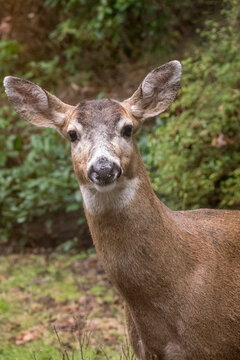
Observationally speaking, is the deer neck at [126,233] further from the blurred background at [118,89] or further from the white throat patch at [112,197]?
the blurred background at [118,89]

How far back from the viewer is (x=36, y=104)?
13.4 ft

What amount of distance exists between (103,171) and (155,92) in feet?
2.98

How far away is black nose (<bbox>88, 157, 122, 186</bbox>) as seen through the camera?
10.8 feet

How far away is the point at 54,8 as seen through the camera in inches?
408

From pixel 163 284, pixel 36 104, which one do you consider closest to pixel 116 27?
pixel 36 104

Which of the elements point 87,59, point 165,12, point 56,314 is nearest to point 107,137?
point 56,314

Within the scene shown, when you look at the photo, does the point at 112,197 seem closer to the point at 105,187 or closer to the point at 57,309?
the point at 105,187

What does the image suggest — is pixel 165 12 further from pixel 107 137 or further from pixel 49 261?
pixel 107 137

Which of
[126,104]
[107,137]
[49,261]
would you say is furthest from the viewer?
[49,261]

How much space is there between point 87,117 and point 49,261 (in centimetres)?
455

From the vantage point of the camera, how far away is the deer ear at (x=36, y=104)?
→ 405cm

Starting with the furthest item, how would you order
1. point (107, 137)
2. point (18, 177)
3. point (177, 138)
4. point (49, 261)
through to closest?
point (18, 177) < point (49, 261) < point (177, 138) < point (107, 137)

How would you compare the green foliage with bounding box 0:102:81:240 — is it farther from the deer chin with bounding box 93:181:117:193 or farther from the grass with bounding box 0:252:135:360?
the deer chin with bounding box 93:181:117:193

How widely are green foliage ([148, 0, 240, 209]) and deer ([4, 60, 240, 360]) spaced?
2.54m
